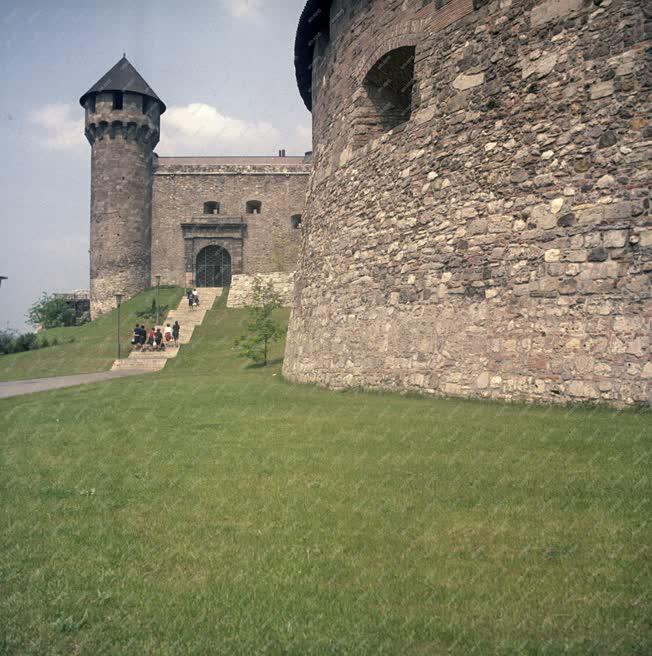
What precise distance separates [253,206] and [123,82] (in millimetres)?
10874

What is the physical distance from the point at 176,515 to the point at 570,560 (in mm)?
2103

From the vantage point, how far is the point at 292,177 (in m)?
42.4

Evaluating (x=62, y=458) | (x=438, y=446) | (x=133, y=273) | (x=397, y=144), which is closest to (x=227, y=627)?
(x=438, y=446)

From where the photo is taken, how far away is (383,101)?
449 inches

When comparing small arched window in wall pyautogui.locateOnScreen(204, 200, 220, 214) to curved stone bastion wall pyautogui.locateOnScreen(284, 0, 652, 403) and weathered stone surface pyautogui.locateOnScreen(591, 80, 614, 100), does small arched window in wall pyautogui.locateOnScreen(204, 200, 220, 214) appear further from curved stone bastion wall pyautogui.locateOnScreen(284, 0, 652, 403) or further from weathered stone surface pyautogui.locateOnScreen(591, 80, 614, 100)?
weathered stone surface pyautogui.locateOnScreen(591, 80, 614, 100)

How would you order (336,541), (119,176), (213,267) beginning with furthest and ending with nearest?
1. (213,267)
2. (119,176)
3. (336,541)

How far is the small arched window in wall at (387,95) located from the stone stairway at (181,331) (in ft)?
41.4

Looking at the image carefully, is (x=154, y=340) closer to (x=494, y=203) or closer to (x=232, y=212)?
(x=494, y=203)

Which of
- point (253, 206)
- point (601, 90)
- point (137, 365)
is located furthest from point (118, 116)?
point (601, 90)

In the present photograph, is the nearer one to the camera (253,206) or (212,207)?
(253,206)

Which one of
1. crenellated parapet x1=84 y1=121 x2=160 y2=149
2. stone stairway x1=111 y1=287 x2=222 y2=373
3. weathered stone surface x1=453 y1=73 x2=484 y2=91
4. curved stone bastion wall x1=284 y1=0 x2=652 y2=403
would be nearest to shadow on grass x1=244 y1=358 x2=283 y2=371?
stone stairway x1=111 y1=287 x2=222 y2=373

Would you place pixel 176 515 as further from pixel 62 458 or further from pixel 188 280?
pixel 188 280

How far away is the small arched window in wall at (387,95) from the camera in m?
10.9

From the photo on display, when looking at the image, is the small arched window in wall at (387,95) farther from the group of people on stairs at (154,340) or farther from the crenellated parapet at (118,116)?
the crenellated parapet at (118,116)
